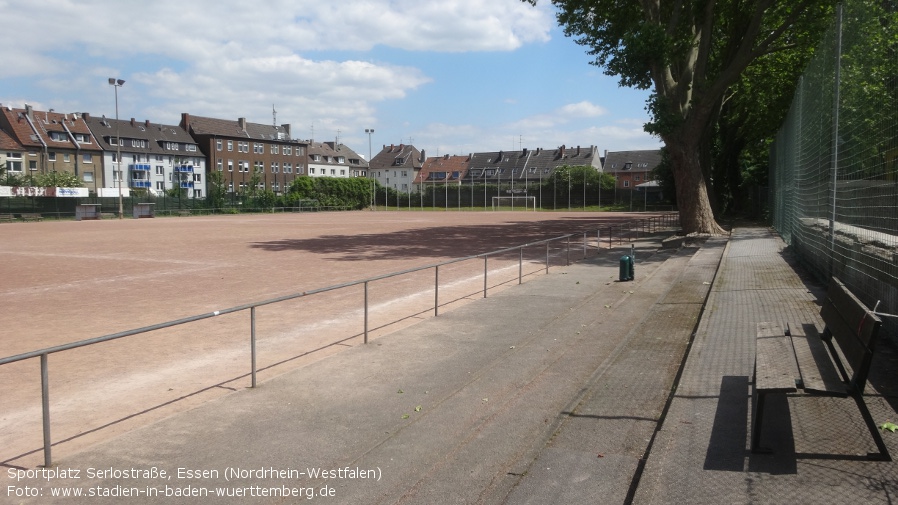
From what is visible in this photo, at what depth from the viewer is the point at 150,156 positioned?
9362cm

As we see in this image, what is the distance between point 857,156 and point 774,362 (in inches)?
200

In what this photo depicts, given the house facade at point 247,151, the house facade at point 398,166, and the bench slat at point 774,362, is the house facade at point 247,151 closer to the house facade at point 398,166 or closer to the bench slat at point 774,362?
the house facade at point 398,166

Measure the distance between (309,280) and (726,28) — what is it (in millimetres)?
25358

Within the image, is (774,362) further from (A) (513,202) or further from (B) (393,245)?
(A) (513,202)

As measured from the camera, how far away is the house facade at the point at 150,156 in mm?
89750

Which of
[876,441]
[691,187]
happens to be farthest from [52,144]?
[876,441]

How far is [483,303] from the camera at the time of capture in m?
11.2

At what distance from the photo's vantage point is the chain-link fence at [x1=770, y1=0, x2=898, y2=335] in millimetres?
6852

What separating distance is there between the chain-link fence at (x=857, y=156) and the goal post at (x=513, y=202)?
73541mm

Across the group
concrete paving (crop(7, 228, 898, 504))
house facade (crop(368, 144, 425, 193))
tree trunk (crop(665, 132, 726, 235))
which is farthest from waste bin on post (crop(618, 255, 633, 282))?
house facade (crop(368, 144, 425, 193))

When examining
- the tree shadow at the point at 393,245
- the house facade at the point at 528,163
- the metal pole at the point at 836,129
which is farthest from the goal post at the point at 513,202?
the metal pole at the point at 836,129

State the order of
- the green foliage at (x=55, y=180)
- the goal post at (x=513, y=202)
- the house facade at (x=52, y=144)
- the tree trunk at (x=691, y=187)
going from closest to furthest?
1. the tree trunk at (x=691, y=187)
2. the green foliage at (x=55, y=180)
3. the house facade at (x=52, y=144)
4. the goal post at (x=513, y=202)

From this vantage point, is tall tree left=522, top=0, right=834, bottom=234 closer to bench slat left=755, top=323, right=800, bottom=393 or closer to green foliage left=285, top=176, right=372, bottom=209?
bench slat left=755, top=323, right=800, bottom=393

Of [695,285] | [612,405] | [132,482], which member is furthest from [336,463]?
[695,285]
